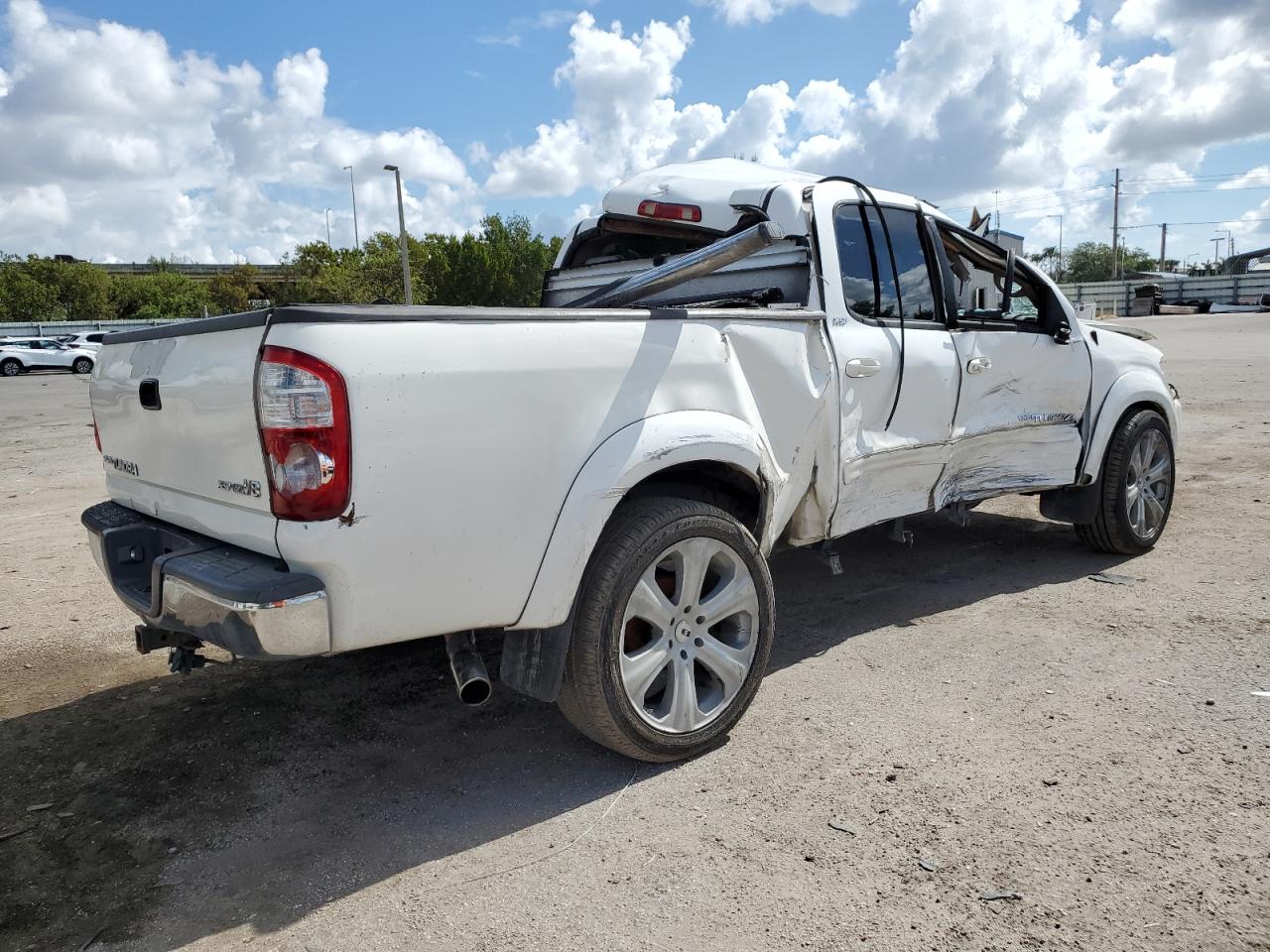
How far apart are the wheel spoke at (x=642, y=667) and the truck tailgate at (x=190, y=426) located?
120 cm

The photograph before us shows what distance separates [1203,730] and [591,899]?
2.35m

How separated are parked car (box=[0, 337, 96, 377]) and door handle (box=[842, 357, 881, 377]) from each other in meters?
35.8

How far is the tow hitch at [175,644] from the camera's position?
332cm

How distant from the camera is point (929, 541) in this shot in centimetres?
645

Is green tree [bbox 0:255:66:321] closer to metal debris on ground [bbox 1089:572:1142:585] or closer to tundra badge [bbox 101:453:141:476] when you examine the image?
tundra badge [bbox 101:453:141:476]

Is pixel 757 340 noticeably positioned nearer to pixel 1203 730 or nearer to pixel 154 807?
pixel 1203 730

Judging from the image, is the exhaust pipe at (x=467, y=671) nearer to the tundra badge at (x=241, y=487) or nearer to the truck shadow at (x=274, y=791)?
the truck shadow at (x=274, y=791)

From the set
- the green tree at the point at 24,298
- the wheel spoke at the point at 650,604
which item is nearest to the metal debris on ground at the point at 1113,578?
the wheel spoke at the point at 650,604

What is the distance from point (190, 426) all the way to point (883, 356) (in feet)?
9.07

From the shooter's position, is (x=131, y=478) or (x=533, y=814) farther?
(x=131, y=478)

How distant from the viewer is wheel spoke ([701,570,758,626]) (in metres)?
3.42

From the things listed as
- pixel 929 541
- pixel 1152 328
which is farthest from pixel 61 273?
pixel 929 541

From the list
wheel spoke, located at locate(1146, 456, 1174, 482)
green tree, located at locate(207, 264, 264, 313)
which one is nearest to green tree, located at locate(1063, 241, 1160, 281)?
green tree, located at locate(207, 264, 264, 313)

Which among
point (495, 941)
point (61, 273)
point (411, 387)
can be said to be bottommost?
point (495, 941)
